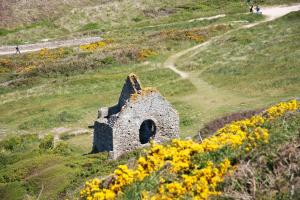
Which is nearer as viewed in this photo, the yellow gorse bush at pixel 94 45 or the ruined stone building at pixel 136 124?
the ruined stone building at pixel 136 124

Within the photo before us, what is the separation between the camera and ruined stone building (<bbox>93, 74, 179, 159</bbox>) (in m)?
28.5

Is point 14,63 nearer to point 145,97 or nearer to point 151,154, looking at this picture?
point 145,97

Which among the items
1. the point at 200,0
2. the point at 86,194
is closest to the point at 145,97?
the point at 86,194

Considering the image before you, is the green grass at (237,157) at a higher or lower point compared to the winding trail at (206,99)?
higher

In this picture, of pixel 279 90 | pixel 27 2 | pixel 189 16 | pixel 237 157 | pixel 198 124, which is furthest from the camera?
pixel 27 2

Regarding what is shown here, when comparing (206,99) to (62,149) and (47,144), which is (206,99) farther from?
(47,144)

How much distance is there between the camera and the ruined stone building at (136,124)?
28.5m

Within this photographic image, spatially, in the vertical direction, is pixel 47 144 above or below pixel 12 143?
above

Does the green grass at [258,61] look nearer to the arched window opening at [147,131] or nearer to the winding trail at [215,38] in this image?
the winding trail at [215,38]

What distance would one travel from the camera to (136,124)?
29.0m

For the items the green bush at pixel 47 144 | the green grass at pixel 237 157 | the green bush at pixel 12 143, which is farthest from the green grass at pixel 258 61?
the green grass at pixel 237 157

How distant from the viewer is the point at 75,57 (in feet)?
216

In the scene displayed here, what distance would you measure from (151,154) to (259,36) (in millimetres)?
52668

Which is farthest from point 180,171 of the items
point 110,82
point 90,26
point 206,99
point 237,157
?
point 90,26
